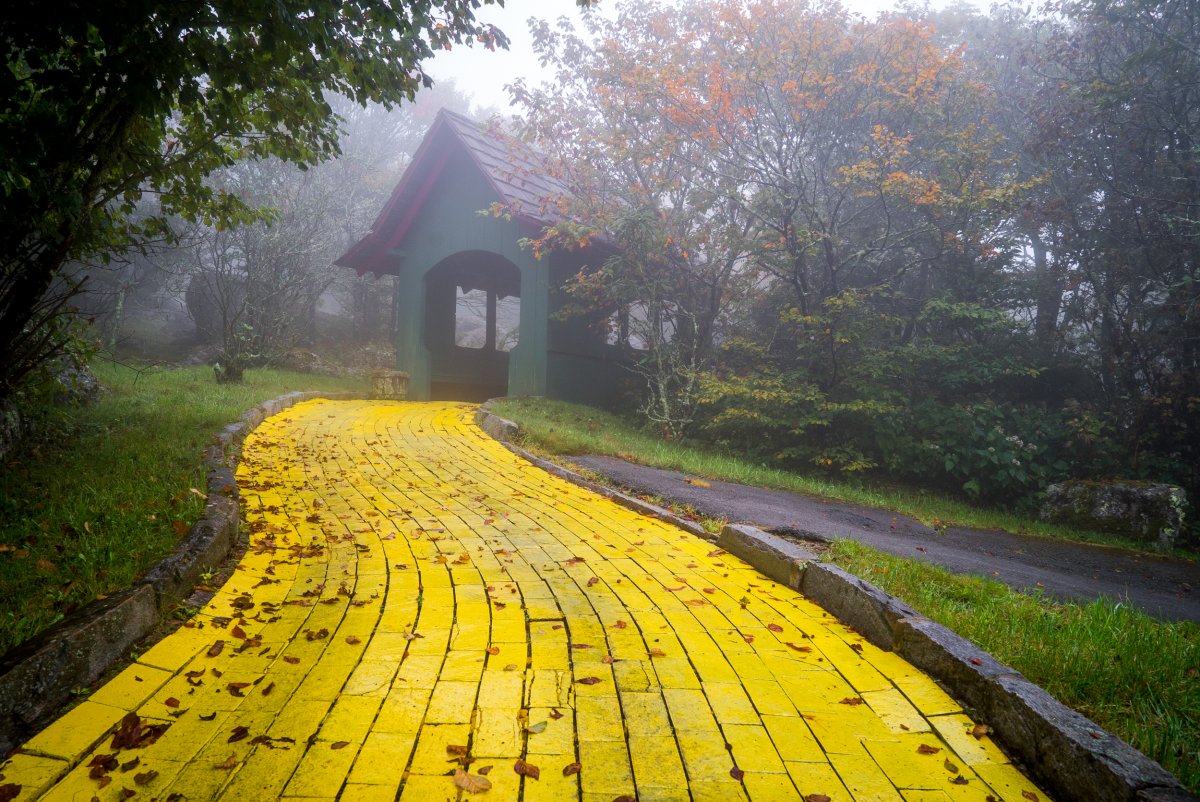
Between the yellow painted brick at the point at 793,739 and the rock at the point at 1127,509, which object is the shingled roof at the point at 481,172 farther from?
the yellow painted brick at the point at 793,739

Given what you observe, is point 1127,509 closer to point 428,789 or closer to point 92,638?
point 428,789

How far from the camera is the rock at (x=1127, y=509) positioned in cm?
776

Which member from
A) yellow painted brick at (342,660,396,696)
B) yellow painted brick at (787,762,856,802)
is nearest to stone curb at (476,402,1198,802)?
yellow painted brick at (787,762,856,802)

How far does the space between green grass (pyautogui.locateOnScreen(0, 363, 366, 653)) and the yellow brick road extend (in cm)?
46

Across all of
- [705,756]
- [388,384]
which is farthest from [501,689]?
[388,384]

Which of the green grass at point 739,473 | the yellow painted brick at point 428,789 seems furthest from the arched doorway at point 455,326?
the yellow painted brick at point 428,789

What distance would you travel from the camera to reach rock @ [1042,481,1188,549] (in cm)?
776

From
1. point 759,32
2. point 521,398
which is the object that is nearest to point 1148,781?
point 521,398

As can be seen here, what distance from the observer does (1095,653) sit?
8.43ft

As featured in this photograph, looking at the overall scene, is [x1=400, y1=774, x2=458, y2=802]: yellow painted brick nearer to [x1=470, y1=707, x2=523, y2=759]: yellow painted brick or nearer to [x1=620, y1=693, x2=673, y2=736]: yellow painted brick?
[x1=470, y1=707, x2=523, y2=759]: yellow painted brick

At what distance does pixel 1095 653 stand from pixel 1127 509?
24.0 ft

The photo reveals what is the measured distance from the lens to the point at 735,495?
635 centimetres

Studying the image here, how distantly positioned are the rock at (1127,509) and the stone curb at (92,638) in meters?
10.1

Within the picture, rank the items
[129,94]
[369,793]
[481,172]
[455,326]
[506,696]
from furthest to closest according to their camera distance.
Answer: [455,326] → [481,172] → [129,94] → [506,696] → [369,793]
